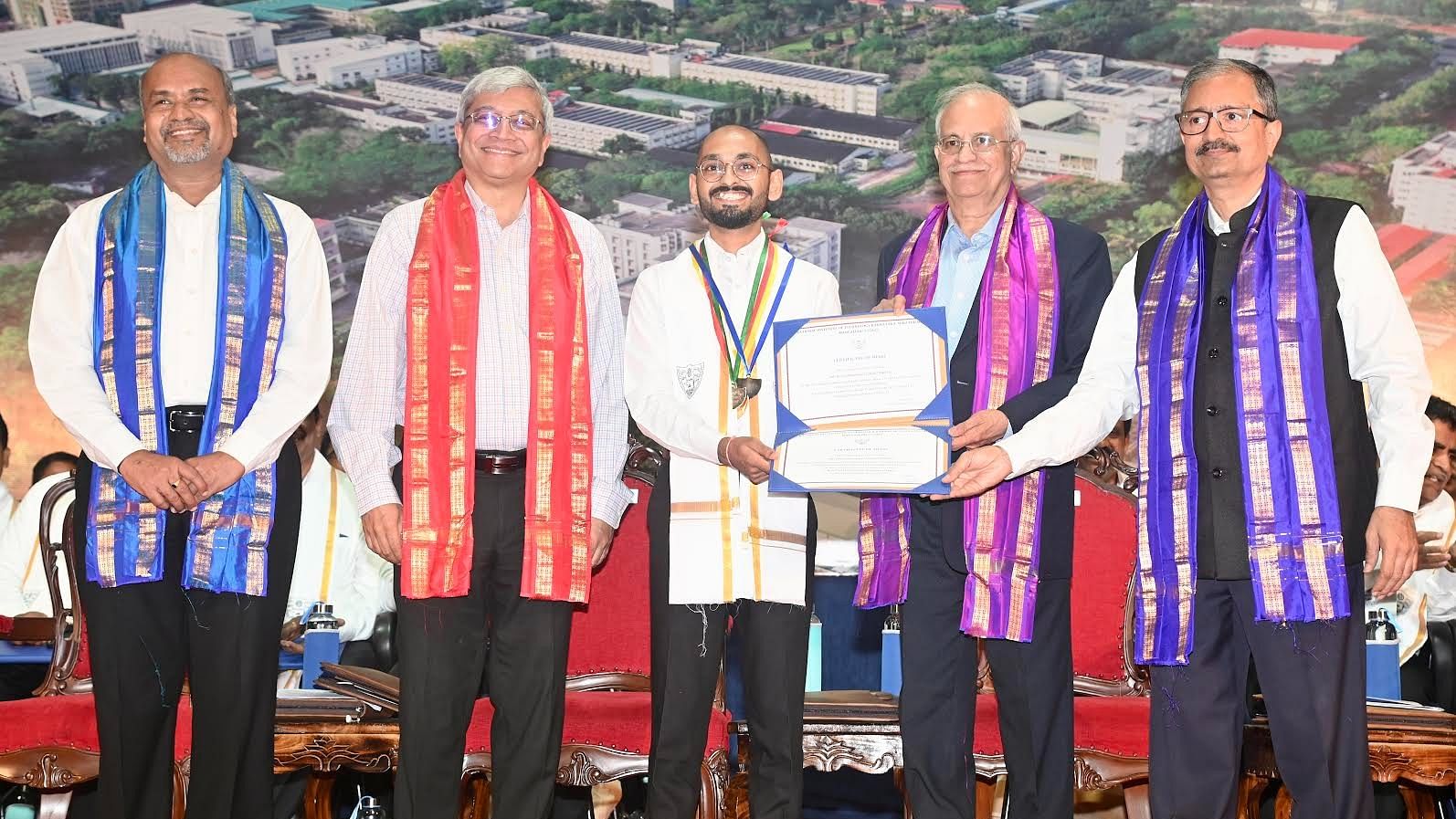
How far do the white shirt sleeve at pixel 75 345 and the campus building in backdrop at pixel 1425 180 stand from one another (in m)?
4.46

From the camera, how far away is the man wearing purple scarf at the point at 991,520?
9.53 feet

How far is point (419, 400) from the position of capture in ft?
9.97

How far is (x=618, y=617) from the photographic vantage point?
3.93m

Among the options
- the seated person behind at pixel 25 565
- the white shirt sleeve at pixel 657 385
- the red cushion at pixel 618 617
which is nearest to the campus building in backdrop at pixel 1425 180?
the red cushion at pixel 618 617

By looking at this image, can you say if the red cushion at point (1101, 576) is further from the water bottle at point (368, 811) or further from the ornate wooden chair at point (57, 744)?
the ornate wooden chair at point (57, 744)

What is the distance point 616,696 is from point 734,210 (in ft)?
4.52

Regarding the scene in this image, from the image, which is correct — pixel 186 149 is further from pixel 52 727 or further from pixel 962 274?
pixel 962 274

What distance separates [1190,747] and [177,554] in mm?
2208

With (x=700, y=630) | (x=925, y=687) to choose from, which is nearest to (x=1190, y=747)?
(x=925, y=687)

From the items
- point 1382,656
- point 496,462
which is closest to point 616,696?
point 496,462

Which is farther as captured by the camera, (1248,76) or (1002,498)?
(1002,498)

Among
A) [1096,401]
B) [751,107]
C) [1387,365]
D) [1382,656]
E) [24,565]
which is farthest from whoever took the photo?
[751,107]

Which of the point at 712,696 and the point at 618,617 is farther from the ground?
the point at 618,617

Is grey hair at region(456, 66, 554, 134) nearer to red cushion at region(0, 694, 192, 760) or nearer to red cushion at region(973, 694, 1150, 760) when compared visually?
red cushion at region(0, 694, 192, 760)
